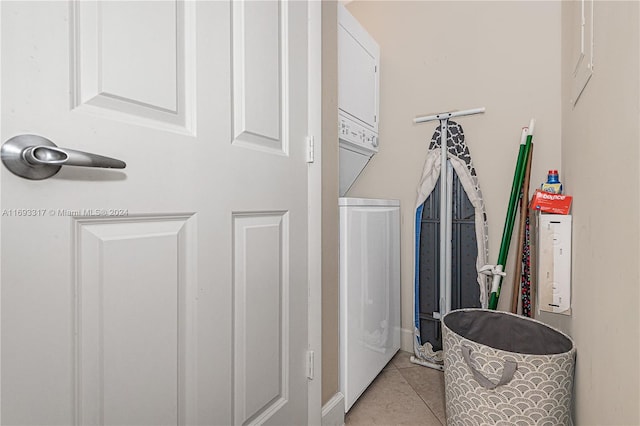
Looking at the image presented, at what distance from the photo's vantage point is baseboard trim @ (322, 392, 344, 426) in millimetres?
1322

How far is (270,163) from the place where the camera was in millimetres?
1055

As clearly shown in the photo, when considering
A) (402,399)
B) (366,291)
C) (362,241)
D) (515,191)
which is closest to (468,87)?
(515,191)

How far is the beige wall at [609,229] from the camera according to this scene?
0.60 m

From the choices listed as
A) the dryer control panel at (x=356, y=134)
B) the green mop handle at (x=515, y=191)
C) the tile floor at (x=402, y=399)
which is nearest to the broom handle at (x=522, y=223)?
the green mop handle at (x=515, y=191)

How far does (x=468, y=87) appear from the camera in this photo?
197cm

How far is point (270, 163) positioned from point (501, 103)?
1468 mm

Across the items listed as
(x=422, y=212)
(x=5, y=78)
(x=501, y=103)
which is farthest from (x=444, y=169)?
(x=5, y=78)

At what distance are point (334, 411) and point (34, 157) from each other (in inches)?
51.6

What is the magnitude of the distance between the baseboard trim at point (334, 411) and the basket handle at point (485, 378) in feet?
1.78

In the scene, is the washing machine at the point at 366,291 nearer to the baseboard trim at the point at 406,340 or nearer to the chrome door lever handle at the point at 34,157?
the baseboard trim at the point at 406,340

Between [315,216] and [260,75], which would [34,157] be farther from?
[315,216]

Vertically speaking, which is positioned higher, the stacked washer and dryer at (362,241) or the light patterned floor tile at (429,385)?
the stacked washer and dryer at (362,241)

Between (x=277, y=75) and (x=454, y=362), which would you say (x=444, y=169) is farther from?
(x=277, y=75)

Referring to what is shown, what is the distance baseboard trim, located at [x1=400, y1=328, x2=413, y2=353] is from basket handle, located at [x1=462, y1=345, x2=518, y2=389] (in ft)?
3.34
